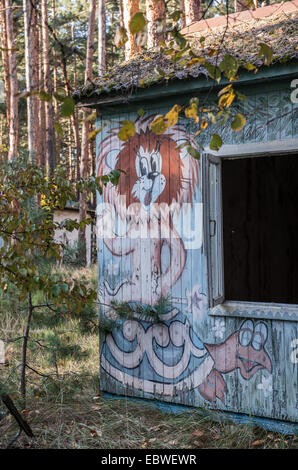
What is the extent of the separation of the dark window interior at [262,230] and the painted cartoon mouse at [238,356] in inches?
93.1

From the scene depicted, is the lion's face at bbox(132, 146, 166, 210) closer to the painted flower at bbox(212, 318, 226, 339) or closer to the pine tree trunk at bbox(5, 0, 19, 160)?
the painted flower at bbox(212, 318, 226, 339)

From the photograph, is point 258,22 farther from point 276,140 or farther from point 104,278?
point 104,278

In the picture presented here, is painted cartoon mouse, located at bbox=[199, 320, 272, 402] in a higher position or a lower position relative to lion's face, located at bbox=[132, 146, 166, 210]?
lower

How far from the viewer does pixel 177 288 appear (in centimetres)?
493

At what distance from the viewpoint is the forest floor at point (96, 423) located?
4.29m

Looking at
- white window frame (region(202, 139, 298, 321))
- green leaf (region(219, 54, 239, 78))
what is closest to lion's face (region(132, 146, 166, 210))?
white window frame (region(202, 139, 298, 321))

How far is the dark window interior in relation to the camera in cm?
701

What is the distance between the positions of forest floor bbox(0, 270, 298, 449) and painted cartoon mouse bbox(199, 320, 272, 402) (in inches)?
11.9

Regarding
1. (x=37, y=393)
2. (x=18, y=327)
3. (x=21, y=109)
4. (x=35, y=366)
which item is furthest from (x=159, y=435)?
(x=21, y=109)

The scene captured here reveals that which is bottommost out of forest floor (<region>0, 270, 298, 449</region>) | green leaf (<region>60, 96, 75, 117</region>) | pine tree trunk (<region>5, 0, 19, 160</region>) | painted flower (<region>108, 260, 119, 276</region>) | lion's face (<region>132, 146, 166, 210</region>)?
forest floor (<region>0, 270, 298, 449</region>)

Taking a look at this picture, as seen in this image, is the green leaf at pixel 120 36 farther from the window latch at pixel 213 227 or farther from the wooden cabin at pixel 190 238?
the window latch at pixel 213 227

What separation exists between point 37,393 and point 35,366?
3.37 feet

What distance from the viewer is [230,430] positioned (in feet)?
14.6
